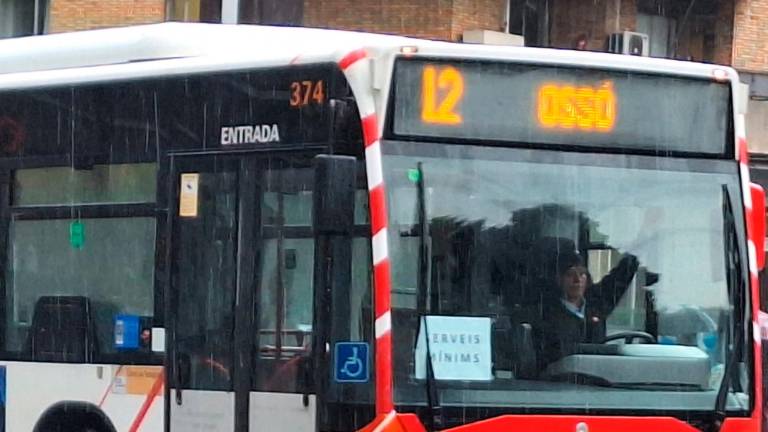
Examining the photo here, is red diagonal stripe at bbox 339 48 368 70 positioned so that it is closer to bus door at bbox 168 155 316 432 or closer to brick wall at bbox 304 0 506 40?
bus door at bbox 168 155 316 432

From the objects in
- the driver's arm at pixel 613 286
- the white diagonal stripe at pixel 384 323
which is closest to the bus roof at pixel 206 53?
the driver's arm at pixel 613 286

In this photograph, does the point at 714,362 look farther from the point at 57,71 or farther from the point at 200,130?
the point at 57,71

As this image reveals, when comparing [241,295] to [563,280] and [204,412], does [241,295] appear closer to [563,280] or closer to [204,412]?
[204,412]

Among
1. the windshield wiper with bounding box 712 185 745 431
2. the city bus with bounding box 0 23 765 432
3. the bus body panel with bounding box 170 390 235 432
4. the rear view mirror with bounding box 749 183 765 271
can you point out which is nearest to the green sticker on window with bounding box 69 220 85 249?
the city bus with bounding box 0 23 765 432

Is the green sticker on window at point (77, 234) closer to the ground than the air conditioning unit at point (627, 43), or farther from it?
closer to the ground

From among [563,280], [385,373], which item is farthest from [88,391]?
[563,280]

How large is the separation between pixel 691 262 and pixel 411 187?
156 cm

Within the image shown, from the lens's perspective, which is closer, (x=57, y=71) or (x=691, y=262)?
(x=691, y=262)

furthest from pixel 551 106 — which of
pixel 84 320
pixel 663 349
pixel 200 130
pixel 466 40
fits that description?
pixel 466 40

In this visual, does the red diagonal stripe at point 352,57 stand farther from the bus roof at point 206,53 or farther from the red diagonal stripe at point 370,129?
the red diagonal stripe at point 370,129

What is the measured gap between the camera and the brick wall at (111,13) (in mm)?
22422

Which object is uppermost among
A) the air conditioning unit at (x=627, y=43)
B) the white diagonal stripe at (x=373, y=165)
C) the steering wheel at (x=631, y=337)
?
the air conditioning unit at (x=627, y=43)

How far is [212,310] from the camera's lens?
8219 millimetres

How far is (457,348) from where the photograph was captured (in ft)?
24.0
